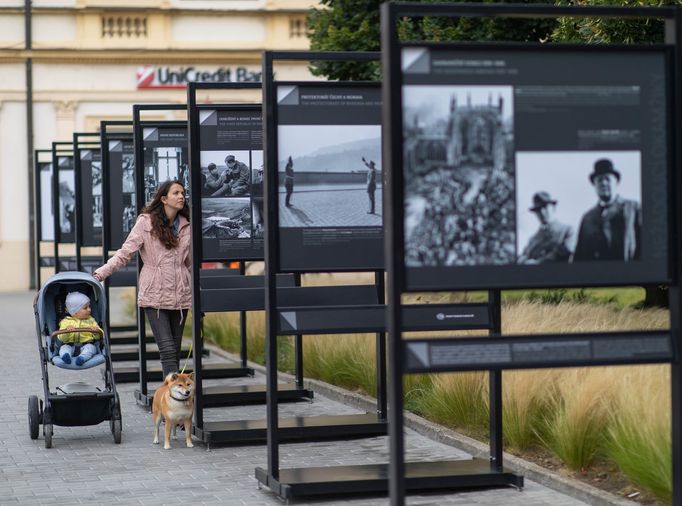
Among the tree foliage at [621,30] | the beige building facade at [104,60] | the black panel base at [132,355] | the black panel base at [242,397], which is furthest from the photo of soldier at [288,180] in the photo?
the beige building facade at [104,60]

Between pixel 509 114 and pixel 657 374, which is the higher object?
pixel 509 114

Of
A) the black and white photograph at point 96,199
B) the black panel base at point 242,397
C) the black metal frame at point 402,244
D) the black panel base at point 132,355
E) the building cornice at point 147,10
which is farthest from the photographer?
the building cornice at point 147,10

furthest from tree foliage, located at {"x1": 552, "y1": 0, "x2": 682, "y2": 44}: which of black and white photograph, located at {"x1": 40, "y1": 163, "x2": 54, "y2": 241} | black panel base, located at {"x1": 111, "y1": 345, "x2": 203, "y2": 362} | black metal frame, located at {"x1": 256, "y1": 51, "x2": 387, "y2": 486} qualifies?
black and white photograph, located at {"x1": 40, "y1": 163, "x2": 54, "y2": 241}

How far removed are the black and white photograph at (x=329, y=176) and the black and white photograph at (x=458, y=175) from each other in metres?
2.48

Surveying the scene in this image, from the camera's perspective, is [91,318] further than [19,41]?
No

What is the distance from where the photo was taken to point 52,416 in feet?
38.1

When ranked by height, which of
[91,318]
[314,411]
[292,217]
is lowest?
[314,411]

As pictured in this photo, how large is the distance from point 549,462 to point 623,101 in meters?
3.25

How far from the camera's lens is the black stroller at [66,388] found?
1166 centimetres

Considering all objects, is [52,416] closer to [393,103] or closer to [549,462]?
[549,462]

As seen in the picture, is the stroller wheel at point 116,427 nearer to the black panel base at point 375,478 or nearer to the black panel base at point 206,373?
the black panel base at point 375,478

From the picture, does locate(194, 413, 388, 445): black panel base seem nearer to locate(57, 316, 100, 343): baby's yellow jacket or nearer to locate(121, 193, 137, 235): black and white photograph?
locate(57, 316, 100, 343): baby's yellow jacket

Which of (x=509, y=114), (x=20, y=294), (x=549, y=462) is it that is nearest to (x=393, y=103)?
(x=509, y=114)
